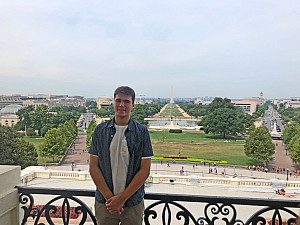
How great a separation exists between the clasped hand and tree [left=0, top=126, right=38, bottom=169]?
16.0 m

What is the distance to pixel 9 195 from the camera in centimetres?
255

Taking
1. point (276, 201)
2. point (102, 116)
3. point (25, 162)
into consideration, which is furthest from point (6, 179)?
point (102, 116)

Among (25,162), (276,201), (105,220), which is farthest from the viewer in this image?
(25,162)

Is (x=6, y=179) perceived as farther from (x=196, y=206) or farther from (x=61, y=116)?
(x=61, y=116)

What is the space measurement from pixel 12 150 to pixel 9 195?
15706 millimetres

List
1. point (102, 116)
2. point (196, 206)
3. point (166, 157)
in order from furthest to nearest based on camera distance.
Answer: point (102, 116)
point (166, 157)
point (196, 206)

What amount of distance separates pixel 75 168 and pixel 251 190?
1279 centimetres

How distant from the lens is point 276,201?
7.77 ft

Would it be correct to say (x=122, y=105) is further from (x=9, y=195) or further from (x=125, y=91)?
(x=9, y=195)

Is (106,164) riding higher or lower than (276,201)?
higher

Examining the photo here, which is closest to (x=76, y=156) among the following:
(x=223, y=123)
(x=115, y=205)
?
(x=223, y=123)

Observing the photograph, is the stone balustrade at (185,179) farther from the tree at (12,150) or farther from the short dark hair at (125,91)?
the short dark hair at (125,91)

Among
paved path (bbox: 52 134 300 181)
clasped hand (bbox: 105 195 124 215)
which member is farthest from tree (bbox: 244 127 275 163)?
clasped hand (bbox: 105 195 124 215)

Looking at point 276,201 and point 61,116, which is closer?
point 276,201
